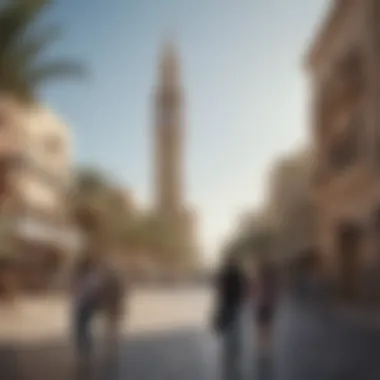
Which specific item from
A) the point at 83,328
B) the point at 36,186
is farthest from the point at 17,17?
the point at 83,328

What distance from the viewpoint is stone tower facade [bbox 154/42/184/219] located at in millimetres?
3469

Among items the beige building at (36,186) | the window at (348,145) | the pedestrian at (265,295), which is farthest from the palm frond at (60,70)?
the window at (348,145)

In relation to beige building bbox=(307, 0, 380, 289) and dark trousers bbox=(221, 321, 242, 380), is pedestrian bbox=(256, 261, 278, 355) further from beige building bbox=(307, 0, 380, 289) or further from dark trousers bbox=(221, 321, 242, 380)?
beige building bbox=(307, 0, 380, 289)

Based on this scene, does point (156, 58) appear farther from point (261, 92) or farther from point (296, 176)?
point (296, 176)

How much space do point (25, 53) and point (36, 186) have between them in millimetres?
625

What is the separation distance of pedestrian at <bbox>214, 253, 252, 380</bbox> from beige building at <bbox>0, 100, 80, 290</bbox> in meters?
0.64

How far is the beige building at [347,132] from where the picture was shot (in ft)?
12.4

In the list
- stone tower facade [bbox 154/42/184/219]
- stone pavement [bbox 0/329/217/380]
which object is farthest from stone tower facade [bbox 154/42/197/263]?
stone pavement [bbox 0/329/217/380]

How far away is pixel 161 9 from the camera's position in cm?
357

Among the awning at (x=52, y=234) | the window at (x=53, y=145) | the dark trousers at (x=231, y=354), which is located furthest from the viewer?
the dark trousers at (x=231, y=354)

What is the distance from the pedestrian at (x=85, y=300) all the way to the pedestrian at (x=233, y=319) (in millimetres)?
516

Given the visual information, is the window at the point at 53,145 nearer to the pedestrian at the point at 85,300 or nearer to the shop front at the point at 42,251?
the shop front at the point at 42,251

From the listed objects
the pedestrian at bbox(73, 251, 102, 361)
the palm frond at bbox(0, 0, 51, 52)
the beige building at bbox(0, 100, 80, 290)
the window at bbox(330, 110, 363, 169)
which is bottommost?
the pedestrian at bbox(73, 251, 102, 361)

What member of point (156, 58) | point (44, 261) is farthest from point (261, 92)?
point (44, 261)
